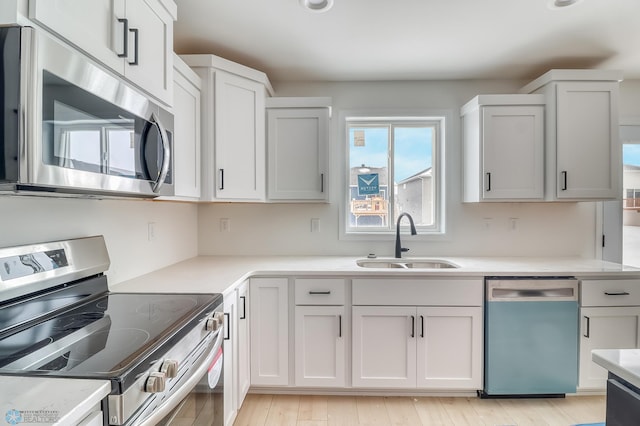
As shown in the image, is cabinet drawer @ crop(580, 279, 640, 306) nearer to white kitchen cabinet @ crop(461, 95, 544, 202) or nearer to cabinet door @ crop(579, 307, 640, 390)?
cabinet door @ crop(579, 307, 640, 390)

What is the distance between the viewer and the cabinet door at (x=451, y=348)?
80.7 inches

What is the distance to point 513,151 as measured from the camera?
7.69 feet

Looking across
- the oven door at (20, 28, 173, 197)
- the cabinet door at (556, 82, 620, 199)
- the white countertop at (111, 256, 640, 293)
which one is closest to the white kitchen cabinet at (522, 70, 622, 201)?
the cabinet door at (556, 82, 620, 199)

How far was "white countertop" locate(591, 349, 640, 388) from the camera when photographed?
751mm

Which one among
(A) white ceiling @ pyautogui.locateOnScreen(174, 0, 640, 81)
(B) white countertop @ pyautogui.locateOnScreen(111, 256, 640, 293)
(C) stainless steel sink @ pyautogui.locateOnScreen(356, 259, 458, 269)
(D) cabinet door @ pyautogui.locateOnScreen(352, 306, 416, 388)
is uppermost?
(A) white ceiling @ pyautogui.locateOnScreen(174, 0, 640, 81)

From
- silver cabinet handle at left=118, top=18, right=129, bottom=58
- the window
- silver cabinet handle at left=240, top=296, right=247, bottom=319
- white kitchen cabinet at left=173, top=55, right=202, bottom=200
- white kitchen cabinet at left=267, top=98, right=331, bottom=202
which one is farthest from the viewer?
the window

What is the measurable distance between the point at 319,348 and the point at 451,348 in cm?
84

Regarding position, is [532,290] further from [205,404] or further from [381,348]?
[205,404]

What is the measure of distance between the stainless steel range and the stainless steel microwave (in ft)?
1.32

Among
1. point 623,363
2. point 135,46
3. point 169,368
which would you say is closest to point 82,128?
point 135,46

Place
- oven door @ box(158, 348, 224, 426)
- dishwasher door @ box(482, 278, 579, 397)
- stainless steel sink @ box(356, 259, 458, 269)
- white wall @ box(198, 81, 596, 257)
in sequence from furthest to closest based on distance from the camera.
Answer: white wall @ box(198, 81, 596, 257), stainless steel sink @ box(356, 259, 458, 269), dishwasher door @ box(482, 278, 579, 397), oven door @ box(158, 348, 224, 426)

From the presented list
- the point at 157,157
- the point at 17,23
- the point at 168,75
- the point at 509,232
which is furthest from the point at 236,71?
the point at 509,232

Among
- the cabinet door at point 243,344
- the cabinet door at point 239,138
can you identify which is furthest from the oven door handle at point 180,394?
the cabinet door at point 239,138

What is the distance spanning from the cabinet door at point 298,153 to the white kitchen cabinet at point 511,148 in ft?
3.78
